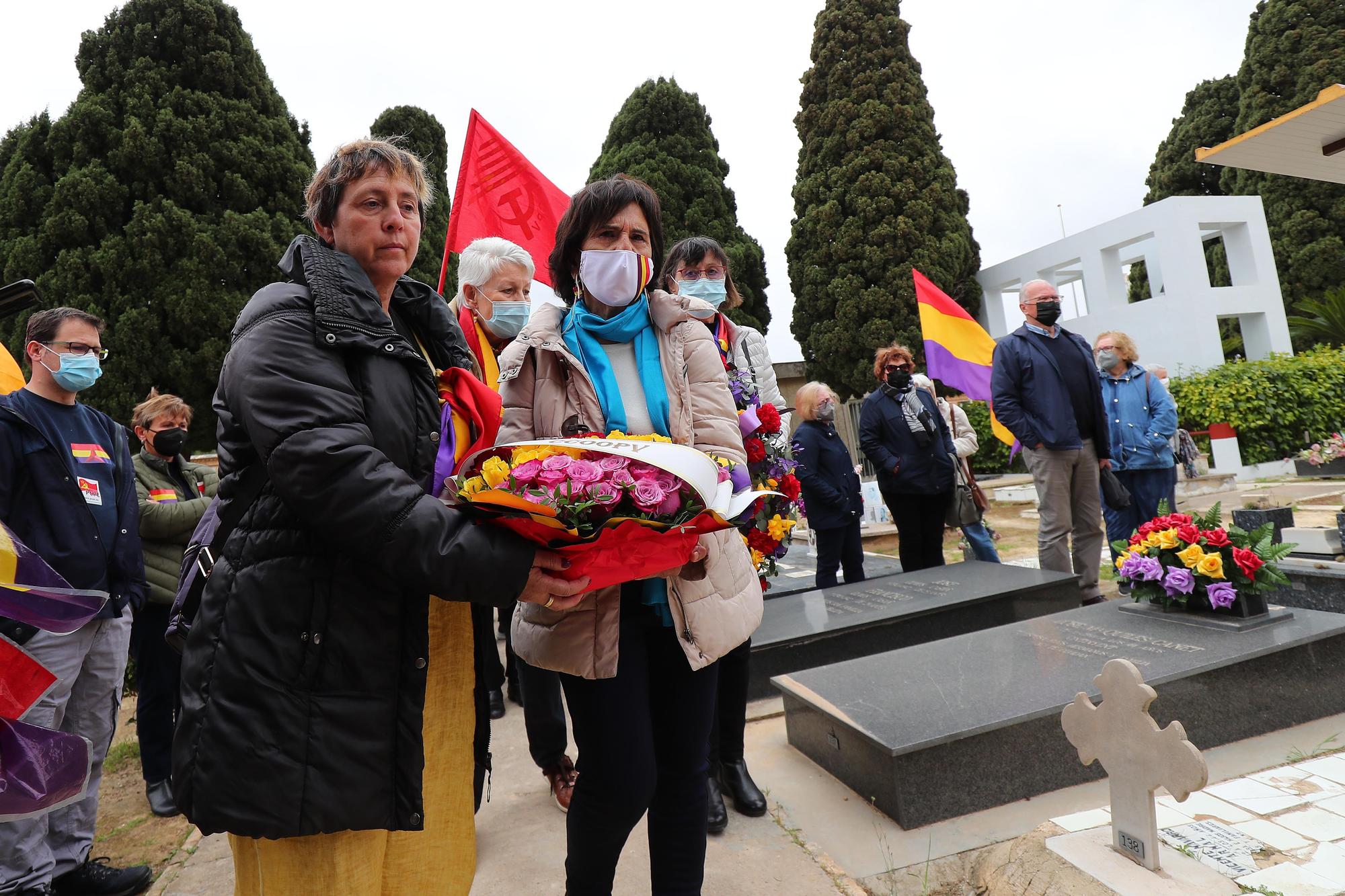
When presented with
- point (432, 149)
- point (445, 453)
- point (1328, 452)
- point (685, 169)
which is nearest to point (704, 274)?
point (445, 453)

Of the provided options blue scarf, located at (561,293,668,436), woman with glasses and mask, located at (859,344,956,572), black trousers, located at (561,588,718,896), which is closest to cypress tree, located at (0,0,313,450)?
woman with glasses and mask, located at (859,344,956,572)

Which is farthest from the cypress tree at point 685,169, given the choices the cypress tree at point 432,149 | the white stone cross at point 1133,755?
the white stone cross at point 1133,755

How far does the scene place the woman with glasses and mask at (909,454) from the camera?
17.9 feet

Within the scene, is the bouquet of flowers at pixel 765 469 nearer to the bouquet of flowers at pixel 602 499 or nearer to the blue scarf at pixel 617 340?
the blue scarf at pixel 617 340

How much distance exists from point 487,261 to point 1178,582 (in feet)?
11.3

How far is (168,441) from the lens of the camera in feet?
11.8

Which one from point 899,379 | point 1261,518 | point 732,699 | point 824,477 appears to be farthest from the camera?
point 899,379

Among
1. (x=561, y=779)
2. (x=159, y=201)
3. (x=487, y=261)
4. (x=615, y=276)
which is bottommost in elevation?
(x=561, y=779)

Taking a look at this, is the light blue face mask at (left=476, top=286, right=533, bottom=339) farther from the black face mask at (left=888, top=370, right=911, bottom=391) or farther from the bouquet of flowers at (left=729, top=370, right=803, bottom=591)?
the black face mask at (left=888, top=370, right=911, bottom=391)

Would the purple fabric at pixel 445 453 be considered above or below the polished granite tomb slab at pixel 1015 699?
above

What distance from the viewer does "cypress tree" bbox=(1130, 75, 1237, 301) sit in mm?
23625

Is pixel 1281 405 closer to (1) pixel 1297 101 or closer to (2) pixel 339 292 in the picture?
(1) pixel 1297 101

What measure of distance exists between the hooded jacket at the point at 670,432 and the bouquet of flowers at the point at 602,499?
292 mm

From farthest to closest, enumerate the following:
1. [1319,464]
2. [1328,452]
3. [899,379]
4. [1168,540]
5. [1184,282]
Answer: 1. [1184,282]
2. [1319,464]
3. [1328,452]
4. [899,379]
5. [1168,540]
